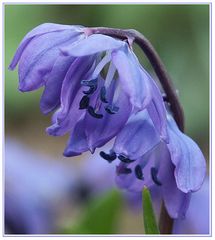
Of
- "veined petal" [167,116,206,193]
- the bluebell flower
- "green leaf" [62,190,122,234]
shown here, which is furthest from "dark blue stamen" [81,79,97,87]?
"green leaf" [62,190,122,234]

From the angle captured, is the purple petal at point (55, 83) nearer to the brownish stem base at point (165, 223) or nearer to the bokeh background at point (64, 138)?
the brownish stem base at point (165, 223)

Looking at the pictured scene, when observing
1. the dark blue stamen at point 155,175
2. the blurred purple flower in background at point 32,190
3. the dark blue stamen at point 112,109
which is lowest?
the blurred purple flower in background at point 32,190

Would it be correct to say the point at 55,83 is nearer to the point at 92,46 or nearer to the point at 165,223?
the point at 92,46

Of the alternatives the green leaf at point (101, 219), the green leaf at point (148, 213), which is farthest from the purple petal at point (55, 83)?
the green leaf at point (101, 219)

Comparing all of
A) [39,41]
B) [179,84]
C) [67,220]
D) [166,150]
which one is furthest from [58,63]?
[179,84]

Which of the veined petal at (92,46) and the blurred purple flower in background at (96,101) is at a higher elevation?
the veined petal at (92,46)

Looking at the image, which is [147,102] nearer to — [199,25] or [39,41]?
[39,41]
